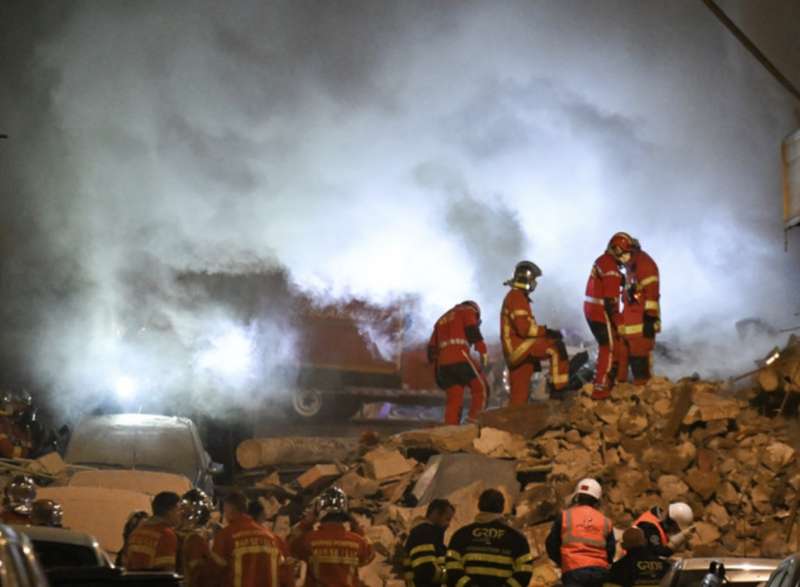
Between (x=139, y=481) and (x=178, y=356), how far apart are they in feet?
23.7

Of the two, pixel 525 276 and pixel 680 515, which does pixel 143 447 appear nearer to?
pixel 525 276

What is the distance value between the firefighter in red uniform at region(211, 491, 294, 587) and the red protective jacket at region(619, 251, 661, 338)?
262 inches

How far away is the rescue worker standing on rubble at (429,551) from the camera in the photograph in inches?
314

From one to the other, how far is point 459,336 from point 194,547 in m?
6.96

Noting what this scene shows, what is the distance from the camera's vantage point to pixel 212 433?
18.5 metres

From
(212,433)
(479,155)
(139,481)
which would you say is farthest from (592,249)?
(139,481)

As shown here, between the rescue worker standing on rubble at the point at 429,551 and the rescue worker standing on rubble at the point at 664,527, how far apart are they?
138cm

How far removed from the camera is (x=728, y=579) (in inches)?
285

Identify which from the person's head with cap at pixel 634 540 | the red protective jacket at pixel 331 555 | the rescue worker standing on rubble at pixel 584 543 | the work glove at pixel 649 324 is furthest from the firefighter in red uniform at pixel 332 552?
the work glove at pixel 649 324

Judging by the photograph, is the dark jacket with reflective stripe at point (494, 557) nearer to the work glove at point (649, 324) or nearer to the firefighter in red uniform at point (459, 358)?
the work glove at point (649, 324)

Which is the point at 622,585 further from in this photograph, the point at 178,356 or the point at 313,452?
the point at 178,356

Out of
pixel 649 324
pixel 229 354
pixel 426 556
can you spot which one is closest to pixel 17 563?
pixel 426 556

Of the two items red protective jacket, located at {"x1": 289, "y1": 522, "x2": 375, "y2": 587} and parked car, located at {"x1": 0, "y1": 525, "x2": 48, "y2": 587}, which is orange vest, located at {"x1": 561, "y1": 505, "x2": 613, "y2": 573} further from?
parked car, located at {"x1": 0, "y1": 525, "x2": 48, "y2": 587}

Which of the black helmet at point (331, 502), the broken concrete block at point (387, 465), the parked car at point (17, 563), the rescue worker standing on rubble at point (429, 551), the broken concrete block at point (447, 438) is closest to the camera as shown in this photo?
the parked car at point (17, 563)
